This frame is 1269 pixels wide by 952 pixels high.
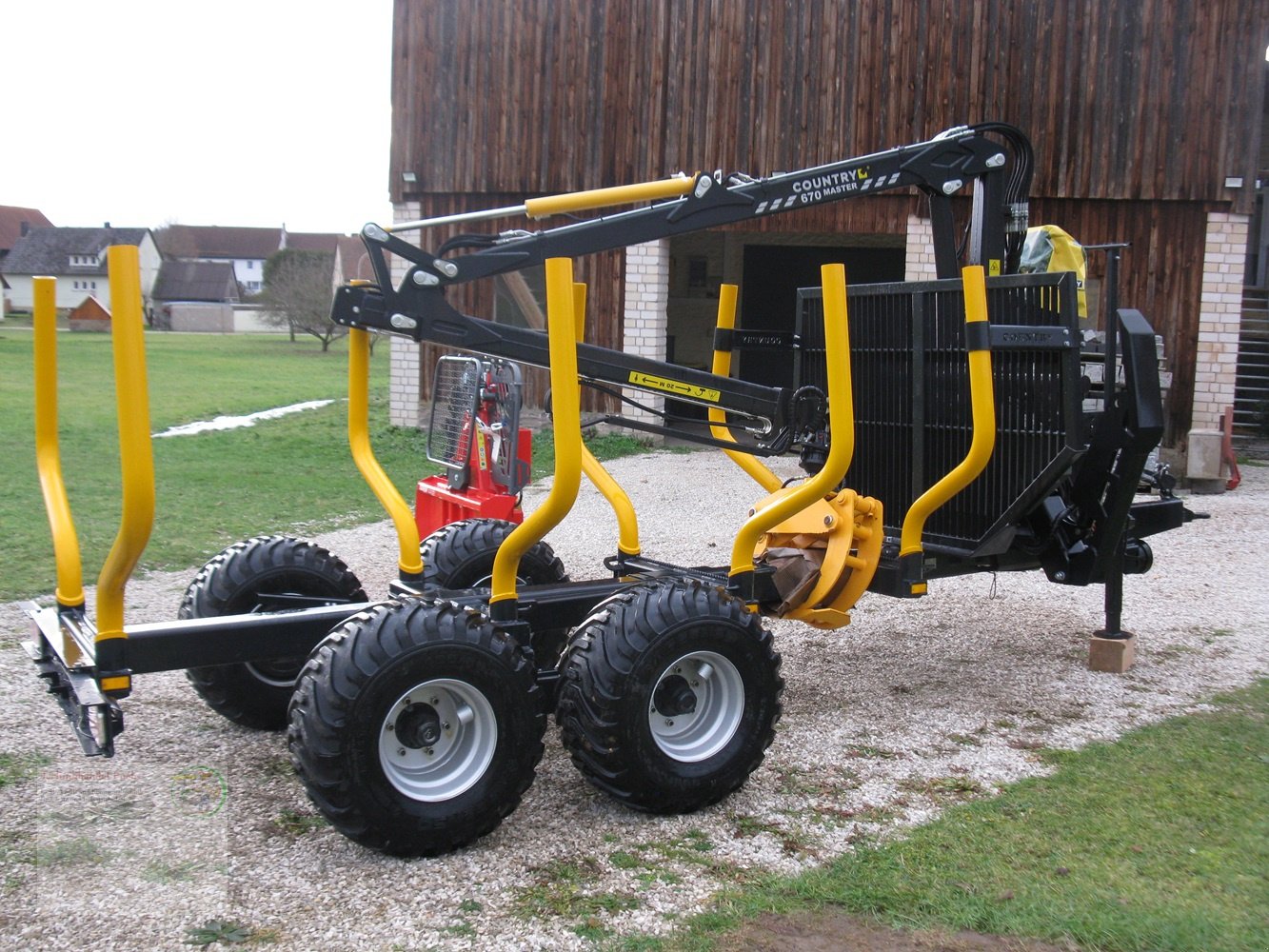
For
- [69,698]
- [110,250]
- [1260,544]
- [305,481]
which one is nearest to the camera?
[110,250]

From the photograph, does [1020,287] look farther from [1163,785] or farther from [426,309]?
[426,309]

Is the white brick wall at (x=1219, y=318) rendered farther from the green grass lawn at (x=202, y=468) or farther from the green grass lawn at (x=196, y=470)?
the green grass lawn at (x=196, y=470)

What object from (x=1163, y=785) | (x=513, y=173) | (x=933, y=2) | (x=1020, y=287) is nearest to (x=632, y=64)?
(x=513, y=173)

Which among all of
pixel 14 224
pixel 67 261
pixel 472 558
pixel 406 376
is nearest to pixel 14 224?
pixel 14 224

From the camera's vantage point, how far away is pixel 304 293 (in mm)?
44875

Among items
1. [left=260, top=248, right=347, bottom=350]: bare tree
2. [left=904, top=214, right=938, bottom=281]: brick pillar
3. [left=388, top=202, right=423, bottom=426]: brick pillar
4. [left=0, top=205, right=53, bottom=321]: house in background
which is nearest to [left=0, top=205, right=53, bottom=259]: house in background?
[left=0, top=205, right=53, bottom=321]: house in background

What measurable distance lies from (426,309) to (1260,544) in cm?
858

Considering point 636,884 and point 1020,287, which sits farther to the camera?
point 1020,287

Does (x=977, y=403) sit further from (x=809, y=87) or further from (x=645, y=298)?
(x=645, y=298)

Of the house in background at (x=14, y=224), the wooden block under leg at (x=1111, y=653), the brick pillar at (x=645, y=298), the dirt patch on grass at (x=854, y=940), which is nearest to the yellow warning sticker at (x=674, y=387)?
the dirt patch on grass at (x=854, y=940)

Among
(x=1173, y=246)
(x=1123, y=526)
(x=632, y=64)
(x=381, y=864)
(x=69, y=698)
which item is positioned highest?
(x=632, y=64)

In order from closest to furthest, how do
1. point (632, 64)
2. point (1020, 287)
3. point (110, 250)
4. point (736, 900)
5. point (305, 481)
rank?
1. point (110, 250)
2. point (736, 900)
3. point (1020, 287)
4. point (305, 481)
5. point (632, 64)

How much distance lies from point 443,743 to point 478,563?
5.97 ft

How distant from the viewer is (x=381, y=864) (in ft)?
13.5
